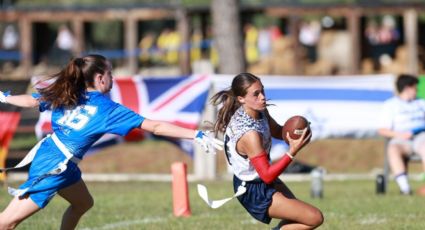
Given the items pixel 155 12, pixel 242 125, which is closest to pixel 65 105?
pixel 242 125

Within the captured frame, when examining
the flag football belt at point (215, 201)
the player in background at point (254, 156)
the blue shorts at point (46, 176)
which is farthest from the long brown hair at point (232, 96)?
the blue shorts at point (46, 176)

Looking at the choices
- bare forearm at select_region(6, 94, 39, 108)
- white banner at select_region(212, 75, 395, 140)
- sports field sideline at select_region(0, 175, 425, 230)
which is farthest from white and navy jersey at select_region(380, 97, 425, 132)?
bare forearm at select_region(6, 94, 39, 108)

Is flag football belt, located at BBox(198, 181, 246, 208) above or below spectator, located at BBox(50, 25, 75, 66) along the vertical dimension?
above

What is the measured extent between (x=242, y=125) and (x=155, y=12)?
19.3m

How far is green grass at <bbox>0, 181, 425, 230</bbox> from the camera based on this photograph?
1060 centimetres

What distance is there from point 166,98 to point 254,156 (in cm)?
883

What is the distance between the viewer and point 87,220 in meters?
11.1

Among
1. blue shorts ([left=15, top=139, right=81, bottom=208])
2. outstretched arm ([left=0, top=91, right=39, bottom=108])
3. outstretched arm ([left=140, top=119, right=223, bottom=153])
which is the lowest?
blue shorts ([left=15, top=139, right=81, bottom=208])

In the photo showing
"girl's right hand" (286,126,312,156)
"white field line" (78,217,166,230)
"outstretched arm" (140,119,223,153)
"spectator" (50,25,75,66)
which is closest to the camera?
"outstretched arm" (140,119,223,153)

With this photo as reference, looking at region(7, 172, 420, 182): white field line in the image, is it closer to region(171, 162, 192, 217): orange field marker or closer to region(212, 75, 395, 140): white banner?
region(212, 75, 395, 140): white banner

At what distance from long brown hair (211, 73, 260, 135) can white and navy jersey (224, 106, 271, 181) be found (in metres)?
0.10

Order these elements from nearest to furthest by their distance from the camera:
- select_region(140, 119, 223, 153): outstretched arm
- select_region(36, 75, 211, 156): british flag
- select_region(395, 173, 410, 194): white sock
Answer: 1. select_region(140, 119, 223, 153): outstretched arm
2. select_region(395, 173, 410, 194): white sock
3. select_region(36, 75, 211, 156): british flag

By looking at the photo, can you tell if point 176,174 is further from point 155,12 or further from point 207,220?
point 155,12

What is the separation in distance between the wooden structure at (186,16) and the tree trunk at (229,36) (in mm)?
4248
